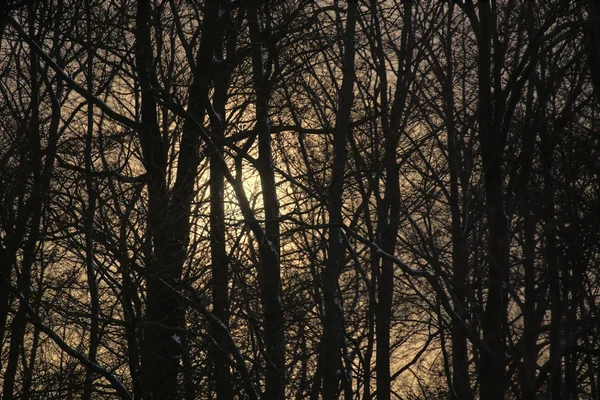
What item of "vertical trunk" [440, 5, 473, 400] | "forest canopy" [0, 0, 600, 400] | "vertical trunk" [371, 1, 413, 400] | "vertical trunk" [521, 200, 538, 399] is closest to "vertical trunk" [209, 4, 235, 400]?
"forest canopy" [0, 0, 600, 400]

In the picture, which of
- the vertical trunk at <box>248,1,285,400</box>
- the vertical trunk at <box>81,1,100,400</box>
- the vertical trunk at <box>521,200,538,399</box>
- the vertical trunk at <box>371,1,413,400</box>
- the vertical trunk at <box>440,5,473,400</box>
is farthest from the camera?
the vertical trunk at <box>371,1,413,400</box>

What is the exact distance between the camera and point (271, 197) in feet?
41.7

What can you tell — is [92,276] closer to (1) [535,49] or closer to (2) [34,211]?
(2) [34,211]

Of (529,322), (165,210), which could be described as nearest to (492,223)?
(529,322)

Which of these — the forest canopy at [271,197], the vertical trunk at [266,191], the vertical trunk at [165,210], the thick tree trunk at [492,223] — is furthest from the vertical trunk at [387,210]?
the thick tree trunk at [492,223]

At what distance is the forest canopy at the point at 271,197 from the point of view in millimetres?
8680

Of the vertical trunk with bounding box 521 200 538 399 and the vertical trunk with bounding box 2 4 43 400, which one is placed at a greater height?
the vertical trunk with bounding box 2 4 43 400

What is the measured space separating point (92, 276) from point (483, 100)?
5557 millimetres

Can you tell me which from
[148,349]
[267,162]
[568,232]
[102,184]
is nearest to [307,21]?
[267,162]

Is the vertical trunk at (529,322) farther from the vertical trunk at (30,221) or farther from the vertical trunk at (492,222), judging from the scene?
the vertical trunk at (30,221)

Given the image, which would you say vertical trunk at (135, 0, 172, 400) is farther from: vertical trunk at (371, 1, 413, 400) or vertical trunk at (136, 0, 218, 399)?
vertical trunk at (371, 1, 413, 400)

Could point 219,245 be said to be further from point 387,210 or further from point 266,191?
point 387,210

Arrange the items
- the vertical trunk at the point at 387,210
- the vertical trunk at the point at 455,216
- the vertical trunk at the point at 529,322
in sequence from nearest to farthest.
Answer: the vertical trunk at the point at 529,322
the vertical trunk at the point at 455,216
the vertical trunk at the point at 387,210

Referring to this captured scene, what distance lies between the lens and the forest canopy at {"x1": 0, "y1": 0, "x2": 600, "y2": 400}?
8.68 meters
